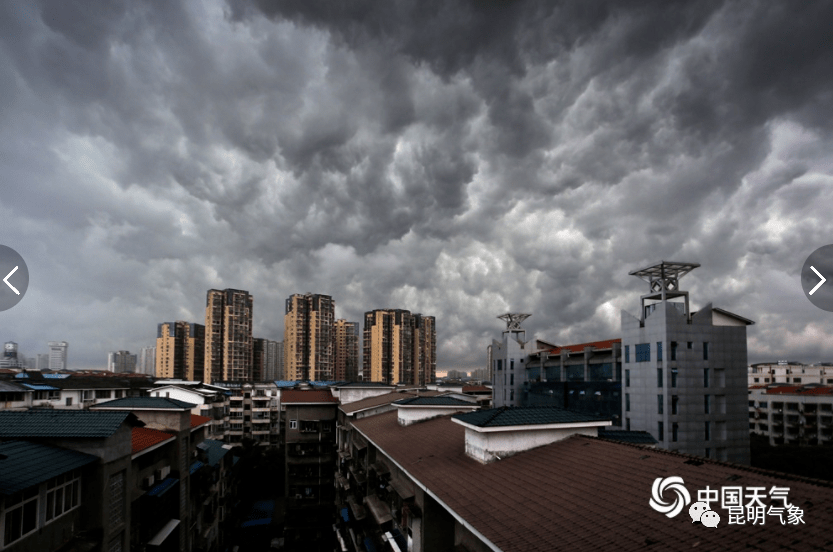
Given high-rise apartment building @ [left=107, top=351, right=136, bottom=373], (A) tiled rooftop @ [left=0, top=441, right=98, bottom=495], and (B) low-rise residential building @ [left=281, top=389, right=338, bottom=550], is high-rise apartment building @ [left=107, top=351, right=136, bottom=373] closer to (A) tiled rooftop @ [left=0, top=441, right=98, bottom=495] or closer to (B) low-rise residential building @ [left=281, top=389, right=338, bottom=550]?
(B) low-rise residential building @ [left=281, top=389, right=338, bottom=550]

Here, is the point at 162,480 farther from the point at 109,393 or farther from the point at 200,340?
the point at 200,340

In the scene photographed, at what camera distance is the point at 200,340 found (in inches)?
4304

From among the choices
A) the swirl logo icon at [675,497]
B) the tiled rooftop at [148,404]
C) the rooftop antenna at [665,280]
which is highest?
the rooftop antenna at [665,280]

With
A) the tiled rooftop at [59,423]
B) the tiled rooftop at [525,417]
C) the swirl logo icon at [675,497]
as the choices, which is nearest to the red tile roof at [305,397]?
the tiled rooftop at [59,423]

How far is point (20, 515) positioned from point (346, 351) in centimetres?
11595

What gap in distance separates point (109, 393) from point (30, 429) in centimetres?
5066

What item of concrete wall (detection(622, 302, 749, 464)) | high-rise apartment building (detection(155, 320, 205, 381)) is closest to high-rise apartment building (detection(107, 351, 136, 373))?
high-rise apartment building (detection(155, 320, 205, 381))

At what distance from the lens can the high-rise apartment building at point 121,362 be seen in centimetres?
17438

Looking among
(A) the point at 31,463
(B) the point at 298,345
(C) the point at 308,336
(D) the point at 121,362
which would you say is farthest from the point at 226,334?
(D) the point at 121,362

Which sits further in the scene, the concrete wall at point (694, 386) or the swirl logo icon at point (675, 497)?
the concrete wall at point (694, 386)

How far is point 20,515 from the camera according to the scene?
1270 cm

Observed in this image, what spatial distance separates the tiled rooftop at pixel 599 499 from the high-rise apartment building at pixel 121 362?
19421 cm

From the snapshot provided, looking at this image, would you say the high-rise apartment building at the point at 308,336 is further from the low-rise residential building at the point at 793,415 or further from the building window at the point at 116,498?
the building window at the point at 116,498

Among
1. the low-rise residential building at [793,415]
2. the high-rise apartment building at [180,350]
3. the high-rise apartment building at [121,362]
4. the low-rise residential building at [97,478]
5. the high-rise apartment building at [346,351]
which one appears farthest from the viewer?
the high-rise apartment building at [121,362]
